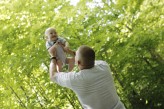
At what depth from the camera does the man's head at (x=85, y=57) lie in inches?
112

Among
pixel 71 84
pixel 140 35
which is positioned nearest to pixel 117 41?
pixel 140 35

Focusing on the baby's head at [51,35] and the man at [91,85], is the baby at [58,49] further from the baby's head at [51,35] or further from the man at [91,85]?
the man at [91,85]

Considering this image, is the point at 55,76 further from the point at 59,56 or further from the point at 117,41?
the point at 117,41

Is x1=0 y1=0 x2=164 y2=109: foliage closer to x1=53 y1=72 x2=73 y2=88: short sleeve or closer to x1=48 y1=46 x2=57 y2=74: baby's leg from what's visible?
x1=48 y1=46 x2=57 y2=74: baby's leg

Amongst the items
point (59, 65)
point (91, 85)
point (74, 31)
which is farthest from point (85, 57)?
point (74, 31)

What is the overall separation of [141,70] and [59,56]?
10557 millimetres

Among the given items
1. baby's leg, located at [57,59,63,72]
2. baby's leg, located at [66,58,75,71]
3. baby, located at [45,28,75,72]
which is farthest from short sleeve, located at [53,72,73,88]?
baby's leg, located at [66,58,75,71]

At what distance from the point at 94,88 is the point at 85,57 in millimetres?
310

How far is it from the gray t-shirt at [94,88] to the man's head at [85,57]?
0.05 meters

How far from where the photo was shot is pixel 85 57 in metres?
2.86

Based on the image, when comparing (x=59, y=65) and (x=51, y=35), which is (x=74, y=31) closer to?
(x=51, y=35)

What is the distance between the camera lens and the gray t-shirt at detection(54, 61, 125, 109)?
9.53ft

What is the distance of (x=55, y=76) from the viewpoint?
308 cm

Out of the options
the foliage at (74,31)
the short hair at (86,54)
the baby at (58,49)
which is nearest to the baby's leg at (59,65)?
the baby at (58,49)
